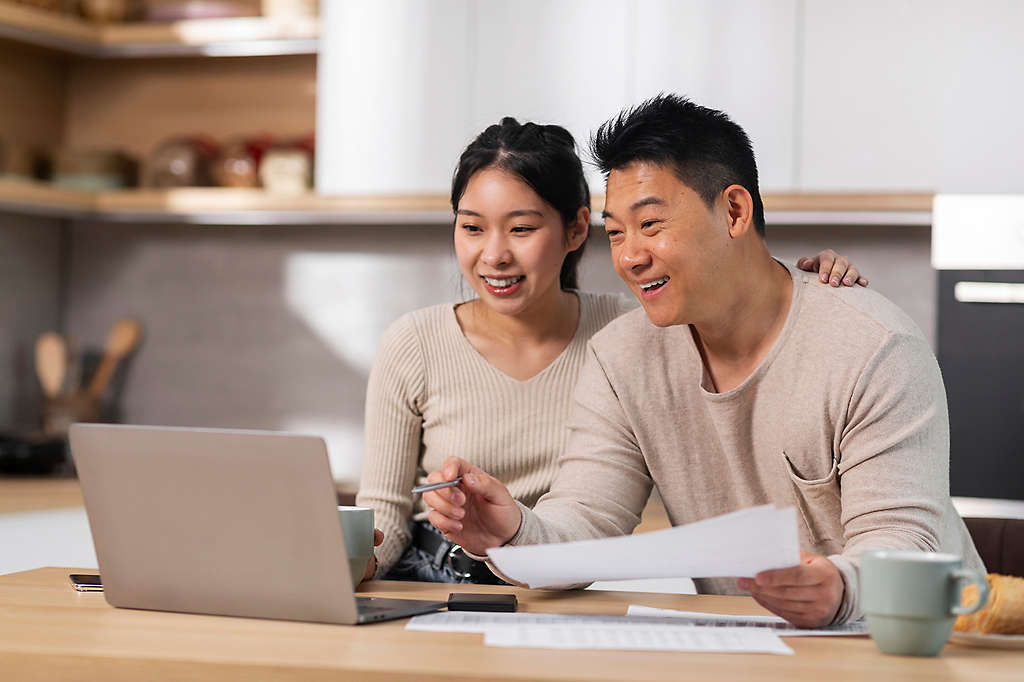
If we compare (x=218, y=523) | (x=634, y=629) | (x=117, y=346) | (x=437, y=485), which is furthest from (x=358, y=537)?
(x=117, y=346)

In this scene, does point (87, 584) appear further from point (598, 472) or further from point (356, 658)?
point (598, 472)

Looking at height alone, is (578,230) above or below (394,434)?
above

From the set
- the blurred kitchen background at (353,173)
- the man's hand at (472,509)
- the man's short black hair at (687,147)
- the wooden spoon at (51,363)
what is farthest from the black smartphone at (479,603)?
the wooden spoon at (51,363)

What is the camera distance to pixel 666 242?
1408 millimetres

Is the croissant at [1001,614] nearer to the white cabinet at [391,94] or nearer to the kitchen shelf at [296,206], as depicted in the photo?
the kitchen shelf at [296,206]

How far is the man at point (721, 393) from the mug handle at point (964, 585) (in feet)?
0.86

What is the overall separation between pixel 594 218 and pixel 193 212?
1144 millimetres

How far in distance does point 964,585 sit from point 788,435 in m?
0.47

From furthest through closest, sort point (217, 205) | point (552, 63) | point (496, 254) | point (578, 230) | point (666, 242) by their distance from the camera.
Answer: point (217, 205)
point (552, 63)
point (578, 230)
point (496, 254)
point (666, 242)

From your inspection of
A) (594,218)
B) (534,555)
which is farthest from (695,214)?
(594,218)

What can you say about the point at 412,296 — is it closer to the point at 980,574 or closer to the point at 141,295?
the point at 141,295

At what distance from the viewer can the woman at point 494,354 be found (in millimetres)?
1761

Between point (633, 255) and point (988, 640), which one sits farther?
point (633, 255)

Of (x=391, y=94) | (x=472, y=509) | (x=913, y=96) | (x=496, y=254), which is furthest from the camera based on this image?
(x=391, y=94)
